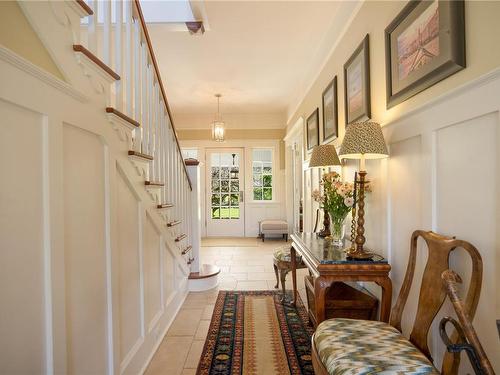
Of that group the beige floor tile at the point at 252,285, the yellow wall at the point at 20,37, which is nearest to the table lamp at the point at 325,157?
the beige floor tile at the point at 252,285

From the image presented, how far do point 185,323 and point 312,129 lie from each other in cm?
262

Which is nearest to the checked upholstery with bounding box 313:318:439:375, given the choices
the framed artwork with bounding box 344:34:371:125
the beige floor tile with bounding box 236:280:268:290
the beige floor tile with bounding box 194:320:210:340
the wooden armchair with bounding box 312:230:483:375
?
the wooden armchair with bounding box 312:230:483:375

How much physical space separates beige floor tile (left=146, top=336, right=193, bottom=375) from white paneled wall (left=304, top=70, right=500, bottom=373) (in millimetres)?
1398

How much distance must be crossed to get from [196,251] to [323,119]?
6.61ft

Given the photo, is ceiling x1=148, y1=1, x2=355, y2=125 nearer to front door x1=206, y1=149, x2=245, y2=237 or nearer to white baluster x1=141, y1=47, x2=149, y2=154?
white baluster x1=141, y1=47, x2=149, y2=154

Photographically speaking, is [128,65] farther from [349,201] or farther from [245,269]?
[245,269]

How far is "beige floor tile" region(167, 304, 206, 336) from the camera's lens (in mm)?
2354

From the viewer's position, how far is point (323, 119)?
3.22 meters

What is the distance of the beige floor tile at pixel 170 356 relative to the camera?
185 cm

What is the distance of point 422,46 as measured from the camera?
1400 mm

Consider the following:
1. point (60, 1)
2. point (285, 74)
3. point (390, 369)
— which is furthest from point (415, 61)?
point (285, 74)

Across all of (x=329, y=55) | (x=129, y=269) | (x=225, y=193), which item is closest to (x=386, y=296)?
(x=129, y=269)

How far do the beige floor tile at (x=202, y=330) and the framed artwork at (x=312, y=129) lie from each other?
2.27m

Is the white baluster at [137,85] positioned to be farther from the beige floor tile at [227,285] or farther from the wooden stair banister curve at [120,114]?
the beige floor tile at [227,285]
